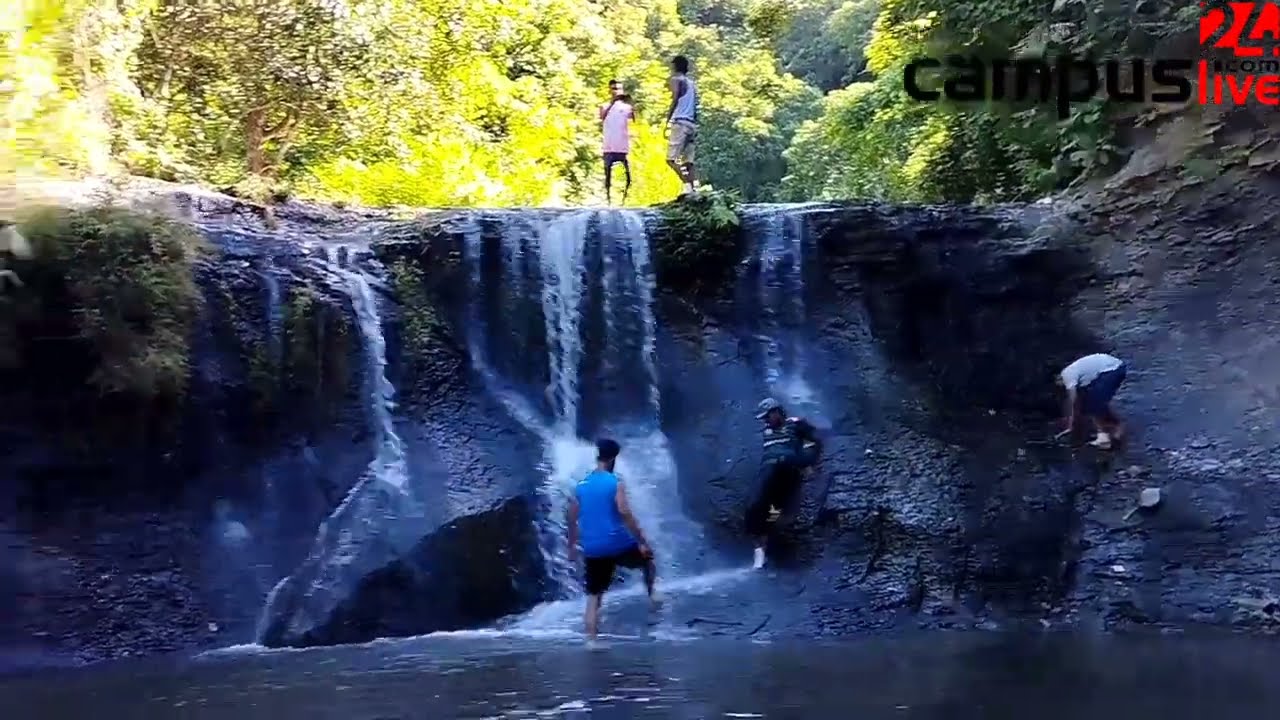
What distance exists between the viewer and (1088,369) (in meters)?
11.5

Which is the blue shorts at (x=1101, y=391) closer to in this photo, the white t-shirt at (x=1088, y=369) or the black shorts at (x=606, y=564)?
the white t-shirt at (x=1088, y=369)

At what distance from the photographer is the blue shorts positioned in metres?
11.5

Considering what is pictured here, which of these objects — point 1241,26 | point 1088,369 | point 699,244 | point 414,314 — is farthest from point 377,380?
point 1241,26

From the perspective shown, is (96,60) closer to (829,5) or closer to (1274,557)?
(1274,557)

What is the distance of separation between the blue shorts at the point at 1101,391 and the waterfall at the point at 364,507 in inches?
233

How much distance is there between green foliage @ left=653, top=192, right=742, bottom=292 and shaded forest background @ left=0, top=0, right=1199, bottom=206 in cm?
386

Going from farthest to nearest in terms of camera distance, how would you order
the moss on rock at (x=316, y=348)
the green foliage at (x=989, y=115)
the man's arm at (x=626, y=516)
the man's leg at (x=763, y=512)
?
the green foliage at (x=989, y=115) → the moss on rock at (x=316, y=348) → the man's leg at (x=763, y=512) → the man's arm at (x=626, y=516)

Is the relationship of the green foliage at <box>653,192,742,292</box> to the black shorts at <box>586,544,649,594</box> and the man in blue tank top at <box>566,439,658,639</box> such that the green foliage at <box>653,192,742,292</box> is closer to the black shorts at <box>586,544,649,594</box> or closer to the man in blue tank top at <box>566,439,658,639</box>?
the man in blue tank top at <box>566,439,658,639</box>

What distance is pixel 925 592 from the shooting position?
11.0m

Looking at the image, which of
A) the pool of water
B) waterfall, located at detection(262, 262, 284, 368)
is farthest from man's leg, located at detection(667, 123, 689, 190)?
the pool of water

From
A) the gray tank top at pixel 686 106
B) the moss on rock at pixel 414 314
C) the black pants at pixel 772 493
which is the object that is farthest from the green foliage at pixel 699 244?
the black pants at pixel 772 493

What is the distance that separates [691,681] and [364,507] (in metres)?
5.12

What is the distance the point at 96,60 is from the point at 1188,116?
11.9 metres

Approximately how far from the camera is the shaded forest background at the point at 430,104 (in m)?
13.9
